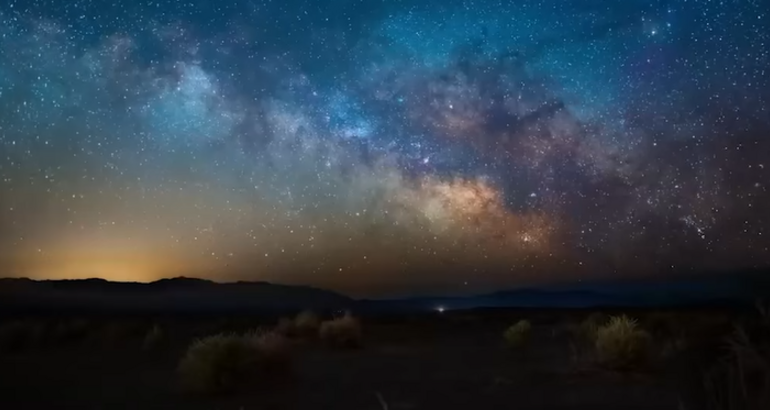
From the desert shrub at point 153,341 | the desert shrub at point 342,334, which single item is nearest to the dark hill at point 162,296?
the desert shrub at point 153,341

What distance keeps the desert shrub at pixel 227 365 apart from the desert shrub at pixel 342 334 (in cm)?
879

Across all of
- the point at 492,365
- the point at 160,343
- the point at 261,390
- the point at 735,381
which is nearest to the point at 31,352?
the point at 160,343

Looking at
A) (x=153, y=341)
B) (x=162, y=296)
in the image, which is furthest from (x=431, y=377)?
(x=162, y=296)

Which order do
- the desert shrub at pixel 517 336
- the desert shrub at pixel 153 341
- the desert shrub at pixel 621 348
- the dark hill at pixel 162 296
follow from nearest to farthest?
the desert shrub at pixel 621 348 → the desert shrub at pixel 517 336 → the desert shrub at pixel 153 341 → the dark hill at pixel 162 296

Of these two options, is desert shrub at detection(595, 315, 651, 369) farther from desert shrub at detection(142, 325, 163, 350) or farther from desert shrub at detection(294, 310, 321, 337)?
desert shrub at detection(142, 325, 163, 350)

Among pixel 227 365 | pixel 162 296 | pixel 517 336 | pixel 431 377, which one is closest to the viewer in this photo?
pixel 227 365

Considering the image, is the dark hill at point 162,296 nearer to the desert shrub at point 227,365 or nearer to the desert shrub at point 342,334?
the desert shrub at point 342,334

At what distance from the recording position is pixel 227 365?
703 inches

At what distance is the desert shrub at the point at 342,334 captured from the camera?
2841 cm

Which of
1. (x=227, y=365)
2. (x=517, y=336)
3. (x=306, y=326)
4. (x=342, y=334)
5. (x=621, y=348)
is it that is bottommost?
(x=227, y=365)

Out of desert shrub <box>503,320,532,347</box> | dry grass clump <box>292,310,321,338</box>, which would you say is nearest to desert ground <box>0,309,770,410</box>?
desert shrub <box>503,320,532,347</box>

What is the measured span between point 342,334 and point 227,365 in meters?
11.0

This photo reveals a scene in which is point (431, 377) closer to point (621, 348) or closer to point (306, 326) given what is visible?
point (621, 348)

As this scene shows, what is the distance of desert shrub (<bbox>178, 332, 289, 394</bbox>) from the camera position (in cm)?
1727
